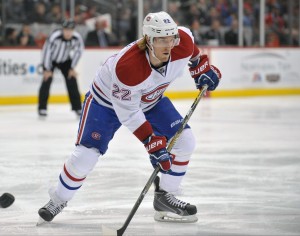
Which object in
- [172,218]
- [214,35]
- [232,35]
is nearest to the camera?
[172,218]

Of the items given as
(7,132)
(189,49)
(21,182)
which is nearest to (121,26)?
(7,132)

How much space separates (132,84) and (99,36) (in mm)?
8739

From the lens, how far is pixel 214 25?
1362 centimetres

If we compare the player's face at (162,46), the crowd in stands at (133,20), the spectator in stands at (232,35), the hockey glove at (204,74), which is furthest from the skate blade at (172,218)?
the spectator in stands at (232,35)

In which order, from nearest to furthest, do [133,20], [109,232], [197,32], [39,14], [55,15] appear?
[109,232], [39,14], [55,15], [133,20], [197,32]

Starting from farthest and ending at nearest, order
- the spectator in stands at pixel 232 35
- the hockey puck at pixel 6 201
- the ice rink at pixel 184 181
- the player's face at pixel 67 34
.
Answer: the spectator in stands at pixel 232 35 → the player's face at pixel 67 34 → the hockey puck at pixel 6 201 → the ice rink at pixel 184 181

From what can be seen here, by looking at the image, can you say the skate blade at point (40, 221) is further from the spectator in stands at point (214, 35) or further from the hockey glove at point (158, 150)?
the spectator in stands at point (214, 35)

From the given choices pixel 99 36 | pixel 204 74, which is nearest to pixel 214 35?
pixel 99 36

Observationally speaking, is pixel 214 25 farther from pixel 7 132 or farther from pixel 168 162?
pixel 168 162

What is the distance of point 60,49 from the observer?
9.59 m

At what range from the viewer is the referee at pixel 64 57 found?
9523mm

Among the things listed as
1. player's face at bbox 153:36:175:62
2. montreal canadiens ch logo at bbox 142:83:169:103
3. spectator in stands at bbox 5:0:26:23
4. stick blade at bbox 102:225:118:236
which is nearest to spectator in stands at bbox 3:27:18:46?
spectator in stands at bbox 5:0:26:23

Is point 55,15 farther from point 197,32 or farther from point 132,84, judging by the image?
point 132,84

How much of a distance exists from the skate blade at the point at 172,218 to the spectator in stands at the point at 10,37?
768 cm
